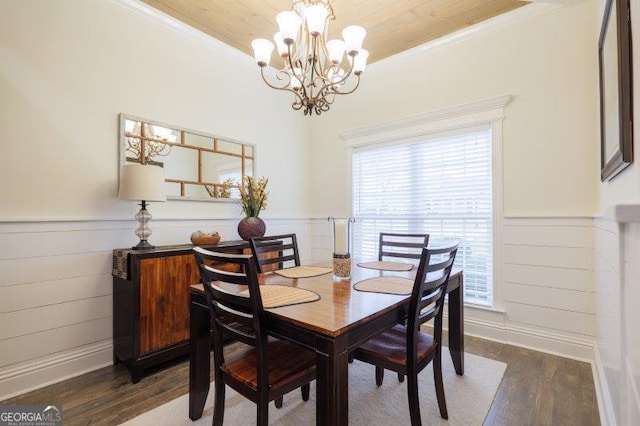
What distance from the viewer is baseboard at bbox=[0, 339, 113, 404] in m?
1.96

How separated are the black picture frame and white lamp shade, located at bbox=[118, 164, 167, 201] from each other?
2674mm

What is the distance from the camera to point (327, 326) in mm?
1146

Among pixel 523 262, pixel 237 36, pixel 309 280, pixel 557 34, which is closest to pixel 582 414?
pixel 523 262

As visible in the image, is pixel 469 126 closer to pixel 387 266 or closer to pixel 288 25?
pixel 387 266

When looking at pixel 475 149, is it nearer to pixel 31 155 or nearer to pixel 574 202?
pixel 574 202

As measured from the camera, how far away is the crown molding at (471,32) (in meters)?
2.61

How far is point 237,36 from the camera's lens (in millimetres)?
3098

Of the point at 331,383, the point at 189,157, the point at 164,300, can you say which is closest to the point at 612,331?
the point at 331,383

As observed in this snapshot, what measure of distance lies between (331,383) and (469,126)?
2.70 m

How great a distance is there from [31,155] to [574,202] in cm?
397

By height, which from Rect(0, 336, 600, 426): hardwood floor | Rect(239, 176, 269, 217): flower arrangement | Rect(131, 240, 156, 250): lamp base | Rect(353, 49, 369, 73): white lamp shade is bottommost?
Rect(0, 336, 600, 426): hardwood floor

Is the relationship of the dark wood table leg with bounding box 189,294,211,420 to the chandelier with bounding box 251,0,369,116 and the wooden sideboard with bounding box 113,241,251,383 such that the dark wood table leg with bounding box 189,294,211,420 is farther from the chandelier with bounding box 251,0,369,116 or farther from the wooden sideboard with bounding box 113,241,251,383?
the chandelier with bounding box 251,0,369,116

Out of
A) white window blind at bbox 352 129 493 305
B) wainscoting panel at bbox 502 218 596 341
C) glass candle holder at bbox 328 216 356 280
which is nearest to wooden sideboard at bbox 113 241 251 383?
glass candle holder at bbox 328 216 356 280

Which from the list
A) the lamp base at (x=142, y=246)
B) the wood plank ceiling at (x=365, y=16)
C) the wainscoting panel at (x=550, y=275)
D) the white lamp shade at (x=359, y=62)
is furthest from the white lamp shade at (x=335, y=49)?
the wainscoting panel at (x=550, y=275)
